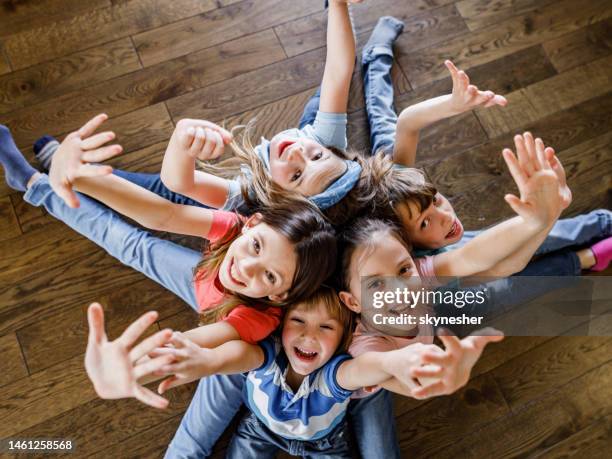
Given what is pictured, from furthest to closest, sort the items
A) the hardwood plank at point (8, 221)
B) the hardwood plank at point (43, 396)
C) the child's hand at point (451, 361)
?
1. the hardwood plank at point (8, 221)
2. the hardwood plank at point (43, 396)
3. the child's hand at point (451, 361)

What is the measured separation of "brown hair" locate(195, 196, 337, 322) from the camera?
1032 mm

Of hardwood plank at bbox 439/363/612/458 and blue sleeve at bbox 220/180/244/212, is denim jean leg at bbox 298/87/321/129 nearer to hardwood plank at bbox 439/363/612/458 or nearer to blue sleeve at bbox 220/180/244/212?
blue sleeve at bbox 220/180/244/212

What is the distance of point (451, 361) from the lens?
0.80 metres

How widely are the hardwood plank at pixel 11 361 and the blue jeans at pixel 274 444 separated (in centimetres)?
51

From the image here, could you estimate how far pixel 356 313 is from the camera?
3.75 feet

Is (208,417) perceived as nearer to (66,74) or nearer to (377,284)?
(377,284)

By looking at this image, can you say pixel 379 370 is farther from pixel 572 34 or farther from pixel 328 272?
pixel 572 34

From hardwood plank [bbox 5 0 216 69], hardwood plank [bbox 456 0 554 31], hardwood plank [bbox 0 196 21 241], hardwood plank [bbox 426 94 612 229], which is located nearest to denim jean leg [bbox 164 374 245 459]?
hardwood plank [bbox 0 196 21 241]

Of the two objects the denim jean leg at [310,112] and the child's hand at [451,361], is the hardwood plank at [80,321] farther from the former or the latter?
the child's hand at [451,361]

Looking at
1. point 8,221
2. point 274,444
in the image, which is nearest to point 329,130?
point 274,444

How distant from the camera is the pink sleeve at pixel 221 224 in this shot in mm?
1130

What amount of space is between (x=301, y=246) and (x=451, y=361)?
1.13ft

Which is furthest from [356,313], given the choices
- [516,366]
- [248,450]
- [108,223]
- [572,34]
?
[572,34]

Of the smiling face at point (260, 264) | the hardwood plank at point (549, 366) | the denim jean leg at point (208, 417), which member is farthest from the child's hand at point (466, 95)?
the denim jean leg at point (208, 417)
